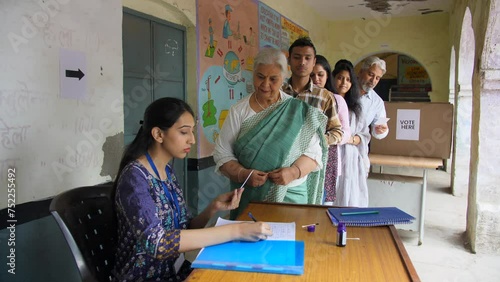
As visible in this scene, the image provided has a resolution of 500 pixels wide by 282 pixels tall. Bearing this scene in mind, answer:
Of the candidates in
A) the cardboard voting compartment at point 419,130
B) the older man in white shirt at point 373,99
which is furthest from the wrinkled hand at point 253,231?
the cardboard voting compartment at point 419,130

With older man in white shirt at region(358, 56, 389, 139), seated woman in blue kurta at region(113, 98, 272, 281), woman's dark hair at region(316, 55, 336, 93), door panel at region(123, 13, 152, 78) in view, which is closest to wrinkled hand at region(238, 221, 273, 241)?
seated woman in blue kurta at region(113, 98, 272, 281)

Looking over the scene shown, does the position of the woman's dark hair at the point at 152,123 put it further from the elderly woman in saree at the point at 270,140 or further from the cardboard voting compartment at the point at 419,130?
the cardboard voting compartment at the point at 419,130

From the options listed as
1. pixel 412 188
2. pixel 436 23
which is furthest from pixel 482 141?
pixel 436 23

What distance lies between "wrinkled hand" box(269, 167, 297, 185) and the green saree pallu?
0.06m

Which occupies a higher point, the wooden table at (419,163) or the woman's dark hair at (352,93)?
the woman's dark hair at (352,93)

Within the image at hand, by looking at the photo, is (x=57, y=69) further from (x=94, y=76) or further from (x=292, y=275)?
(x=292, y=275)

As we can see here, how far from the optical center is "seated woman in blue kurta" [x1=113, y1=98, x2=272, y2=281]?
3.85 feet

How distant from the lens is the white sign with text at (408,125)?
3.58m

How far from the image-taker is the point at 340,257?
46.7 inches

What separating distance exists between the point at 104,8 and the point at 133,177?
4.23 feet

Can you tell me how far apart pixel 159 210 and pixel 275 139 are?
28.0 inches

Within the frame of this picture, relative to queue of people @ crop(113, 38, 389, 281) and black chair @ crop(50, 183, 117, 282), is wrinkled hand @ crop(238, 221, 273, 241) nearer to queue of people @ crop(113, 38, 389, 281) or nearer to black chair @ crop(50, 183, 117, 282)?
queue of people @ crop(113, 38, 389, 281)

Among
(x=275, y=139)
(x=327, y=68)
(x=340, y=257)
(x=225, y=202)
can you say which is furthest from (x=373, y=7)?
(x=340, y=257)

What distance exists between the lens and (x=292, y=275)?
3.42ft
